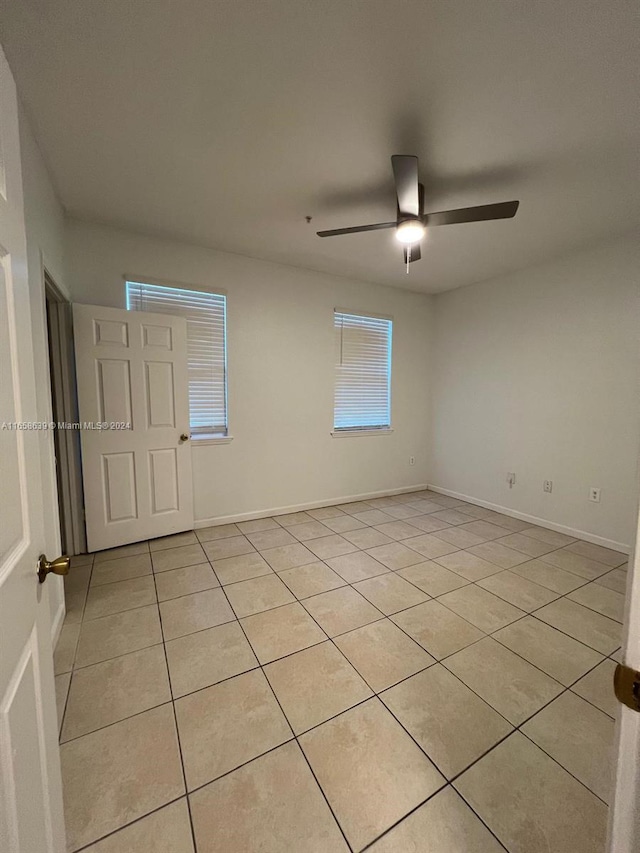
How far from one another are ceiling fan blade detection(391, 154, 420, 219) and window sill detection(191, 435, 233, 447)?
2350mm

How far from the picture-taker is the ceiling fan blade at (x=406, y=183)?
167cm

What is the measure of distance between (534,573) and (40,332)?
3.53 metres

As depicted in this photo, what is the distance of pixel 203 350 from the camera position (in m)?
3.21

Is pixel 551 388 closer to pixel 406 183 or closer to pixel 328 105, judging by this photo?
pixel 406 183

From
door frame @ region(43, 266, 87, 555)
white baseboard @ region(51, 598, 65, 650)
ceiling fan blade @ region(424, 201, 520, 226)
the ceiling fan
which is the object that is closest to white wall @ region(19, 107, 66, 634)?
white baseboard @ region(51, 598, 65, 650)

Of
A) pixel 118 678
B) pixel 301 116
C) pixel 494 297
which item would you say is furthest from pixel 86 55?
pixel 494 297

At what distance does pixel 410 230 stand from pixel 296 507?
9.32 feet

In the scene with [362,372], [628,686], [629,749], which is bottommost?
[629,749]

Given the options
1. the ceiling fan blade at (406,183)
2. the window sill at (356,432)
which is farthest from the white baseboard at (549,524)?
the ceiling fan blade at (406,183)

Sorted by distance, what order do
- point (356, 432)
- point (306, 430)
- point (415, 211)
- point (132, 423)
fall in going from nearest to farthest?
point (415, 211) < point (132, 423) < point (306, 430) < point (356, 432)

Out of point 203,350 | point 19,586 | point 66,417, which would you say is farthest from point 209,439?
point 19,586

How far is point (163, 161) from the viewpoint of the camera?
1.97 m

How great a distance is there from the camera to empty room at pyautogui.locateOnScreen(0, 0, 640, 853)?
1056mm

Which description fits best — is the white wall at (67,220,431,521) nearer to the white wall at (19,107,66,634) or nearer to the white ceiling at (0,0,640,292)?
the white ceiling at (0,0,640,292)
